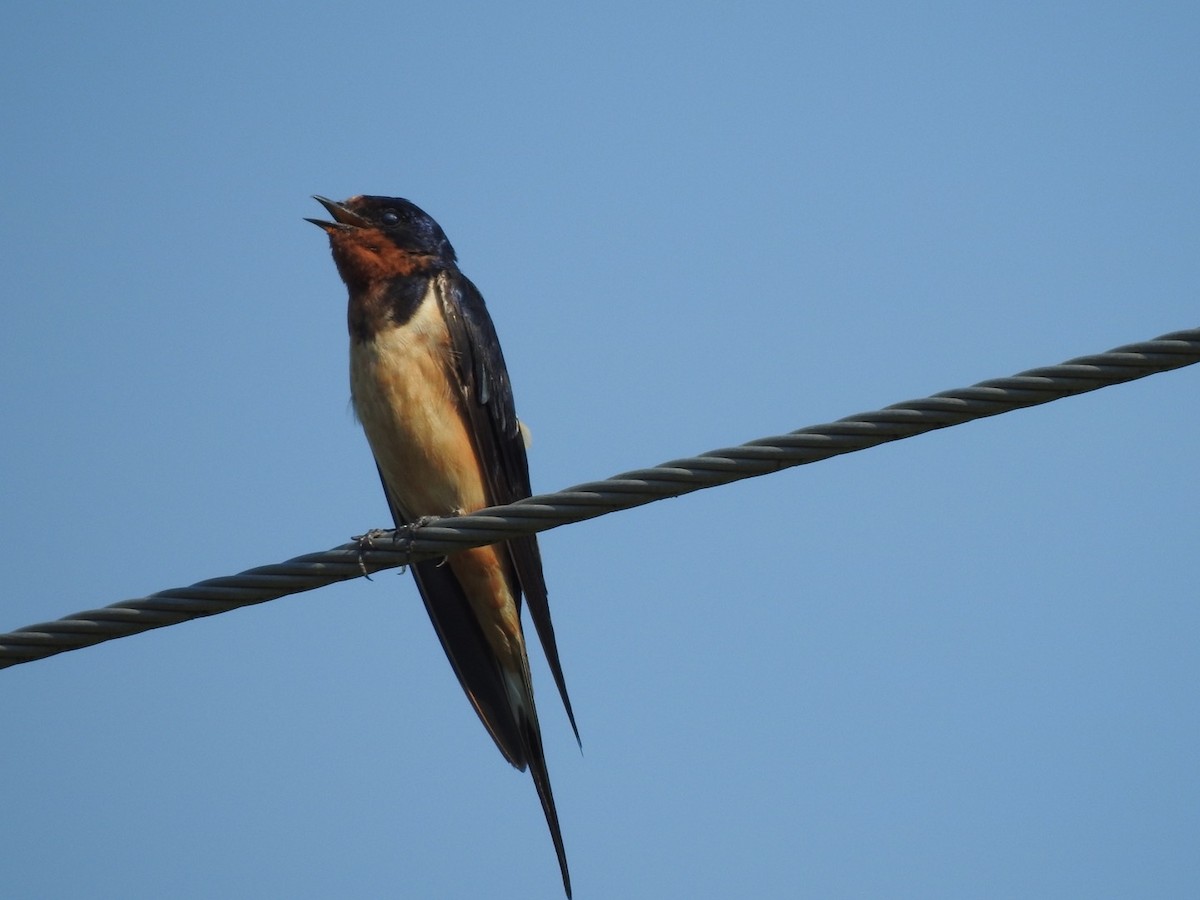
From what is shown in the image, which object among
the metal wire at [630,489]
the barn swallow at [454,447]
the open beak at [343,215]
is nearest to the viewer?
the metal wire at [630,489]

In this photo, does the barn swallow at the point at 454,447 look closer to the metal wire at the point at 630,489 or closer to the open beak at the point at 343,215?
the open beak at the point at 343,215

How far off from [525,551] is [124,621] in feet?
7.29

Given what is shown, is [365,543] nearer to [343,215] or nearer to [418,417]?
[418,417]

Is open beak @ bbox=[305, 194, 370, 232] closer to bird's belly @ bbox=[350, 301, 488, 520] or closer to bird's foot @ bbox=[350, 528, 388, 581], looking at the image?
bird's belly @ bbox=[350, 301, 488, 520]

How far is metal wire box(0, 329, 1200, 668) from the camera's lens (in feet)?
12.1

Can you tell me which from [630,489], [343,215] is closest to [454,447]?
[343,215]

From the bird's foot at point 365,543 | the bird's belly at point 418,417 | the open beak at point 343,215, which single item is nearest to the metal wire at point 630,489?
the bird's foot at point 365,543

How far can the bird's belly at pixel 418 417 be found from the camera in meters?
6.22

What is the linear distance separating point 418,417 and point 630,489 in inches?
92.2

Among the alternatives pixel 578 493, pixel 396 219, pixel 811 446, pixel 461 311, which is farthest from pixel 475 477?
pixel 811 446

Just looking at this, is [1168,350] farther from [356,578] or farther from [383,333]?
[383,333]

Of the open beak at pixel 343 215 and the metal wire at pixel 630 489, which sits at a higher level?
the open beak at pixel 343 215

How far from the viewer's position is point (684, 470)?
398cm

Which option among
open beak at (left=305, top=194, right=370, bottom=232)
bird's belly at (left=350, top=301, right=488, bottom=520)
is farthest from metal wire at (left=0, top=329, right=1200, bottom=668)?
open beak at (left=305, top=194, right=370, bottom=232)
